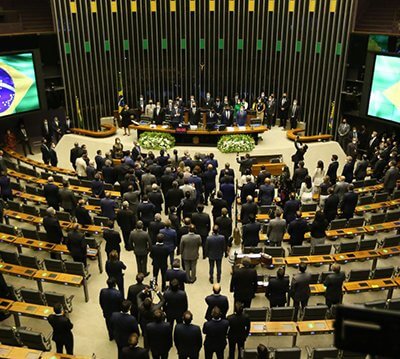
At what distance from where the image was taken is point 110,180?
42.7 ft

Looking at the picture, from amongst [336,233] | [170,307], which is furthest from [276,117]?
[170,307]

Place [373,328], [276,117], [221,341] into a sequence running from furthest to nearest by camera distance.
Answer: [276,117]
[221,341]
[373,328]

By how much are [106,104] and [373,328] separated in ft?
68.1

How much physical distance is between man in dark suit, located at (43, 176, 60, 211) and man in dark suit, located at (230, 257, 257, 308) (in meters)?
5.45

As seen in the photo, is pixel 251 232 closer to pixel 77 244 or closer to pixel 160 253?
pixel 160 253

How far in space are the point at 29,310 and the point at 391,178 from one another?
31.9ft

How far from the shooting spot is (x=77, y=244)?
921cm

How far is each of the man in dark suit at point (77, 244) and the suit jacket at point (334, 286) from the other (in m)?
4.78

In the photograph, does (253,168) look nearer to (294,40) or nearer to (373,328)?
(294,40)

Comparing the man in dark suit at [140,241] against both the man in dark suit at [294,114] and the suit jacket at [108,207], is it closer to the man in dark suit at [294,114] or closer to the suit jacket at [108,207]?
the suit jacket at [108,207]

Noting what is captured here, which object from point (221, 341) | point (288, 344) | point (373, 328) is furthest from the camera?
point (288, 344)

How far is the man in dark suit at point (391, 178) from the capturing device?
12.4 m

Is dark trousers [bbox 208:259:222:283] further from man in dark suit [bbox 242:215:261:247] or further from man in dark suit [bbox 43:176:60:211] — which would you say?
man in dark suit [bbox 43:176:60:211]

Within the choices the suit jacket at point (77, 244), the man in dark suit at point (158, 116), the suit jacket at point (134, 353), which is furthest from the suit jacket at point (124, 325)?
the man in dark suit at point (158, 116)
